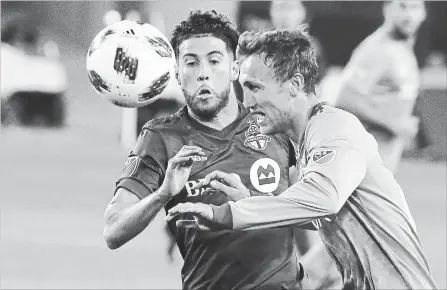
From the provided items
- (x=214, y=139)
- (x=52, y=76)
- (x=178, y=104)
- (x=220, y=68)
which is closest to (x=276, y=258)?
(x=214, y=139)

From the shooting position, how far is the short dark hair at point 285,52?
387 centimetres

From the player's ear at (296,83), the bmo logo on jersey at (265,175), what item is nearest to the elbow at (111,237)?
the bmo logo on jersey at (265,175)

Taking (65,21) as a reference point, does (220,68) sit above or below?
below

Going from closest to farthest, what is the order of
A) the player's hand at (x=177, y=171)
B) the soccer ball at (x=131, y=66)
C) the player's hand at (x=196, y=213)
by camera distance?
1. the player's hand at (x=196, y=213)
2. the player's hand at (x=177, y=171)
3. the soccer ball at (x=131, y=66)

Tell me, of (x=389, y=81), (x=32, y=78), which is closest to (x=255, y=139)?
(x=389, y=81)

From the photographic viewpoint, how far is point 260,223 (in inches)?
136

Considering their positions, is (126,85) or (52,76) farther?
(52,76)

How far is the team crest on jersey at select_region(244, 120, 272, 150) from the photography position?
4.46m

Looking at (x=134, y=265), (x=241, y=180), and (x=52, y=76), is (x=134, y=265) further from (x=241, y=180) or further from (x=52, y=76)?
(x=241, y=180)

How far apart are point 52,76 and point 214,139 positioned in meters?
10.1

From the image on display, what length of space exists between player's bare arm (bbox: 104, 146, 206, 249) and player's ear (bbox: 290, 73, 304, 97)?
17.7 inches

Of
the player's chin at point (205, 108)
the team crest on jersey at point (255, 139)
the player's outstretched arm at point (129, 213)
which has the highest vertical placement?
the player's chin at point (205, 108)

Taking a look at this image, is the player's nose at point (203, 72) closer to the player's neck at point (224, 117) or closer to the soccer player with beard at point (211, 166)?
the soccer player with beard at point (211, 166)

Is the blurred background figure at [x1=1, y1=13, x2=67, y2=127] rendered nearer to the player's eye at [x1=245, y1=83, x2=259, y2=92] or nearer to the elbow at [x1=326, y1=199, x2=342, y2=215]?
the player's eye at [x1=245, y1=83, x2=259, y2=92]
